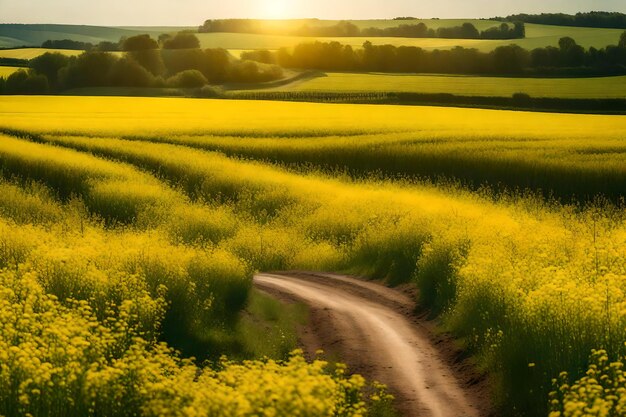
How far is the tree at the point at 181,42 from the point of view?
4675 inches

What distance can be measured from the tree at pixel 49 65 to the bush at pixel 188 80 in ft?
34.9

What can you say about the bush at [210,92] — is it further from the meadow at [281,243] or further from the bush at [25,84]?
the meadow at [281,243]

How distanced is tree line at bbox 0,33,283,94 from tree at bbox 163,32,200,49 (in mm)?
11557

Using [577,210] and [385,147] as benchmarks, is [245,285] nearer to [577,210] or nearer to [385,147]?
[577,210]

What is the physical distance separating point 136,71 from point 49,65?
8.46m

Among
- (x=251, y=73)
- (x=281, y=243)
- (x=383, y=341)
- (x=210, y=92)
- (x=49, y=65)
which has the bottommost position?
(x=210, y=92)

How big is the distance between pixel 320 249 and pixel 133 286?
11.6 meters

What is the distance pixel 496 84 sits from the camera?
3450 inches

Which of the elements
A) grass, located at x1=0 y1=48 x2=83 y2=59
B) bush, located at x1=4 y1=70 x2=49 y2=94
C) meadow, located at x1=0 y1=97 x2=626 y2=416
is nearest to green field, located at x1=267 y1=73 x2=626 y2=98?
bush, located at x1=4 y1=70 x2=49 y2=94

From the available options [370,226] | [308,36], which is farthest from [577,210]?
[308,36]

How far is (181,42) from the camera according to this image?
120188 mm

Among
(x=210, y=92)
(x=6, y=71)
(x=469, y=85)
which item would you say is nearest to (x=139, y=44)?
(x=6, y=71)

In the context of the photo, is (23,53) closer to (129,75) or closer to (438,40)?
(129,75)

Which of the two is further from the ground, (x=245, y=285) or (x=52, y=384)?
(x=52, y=384)
